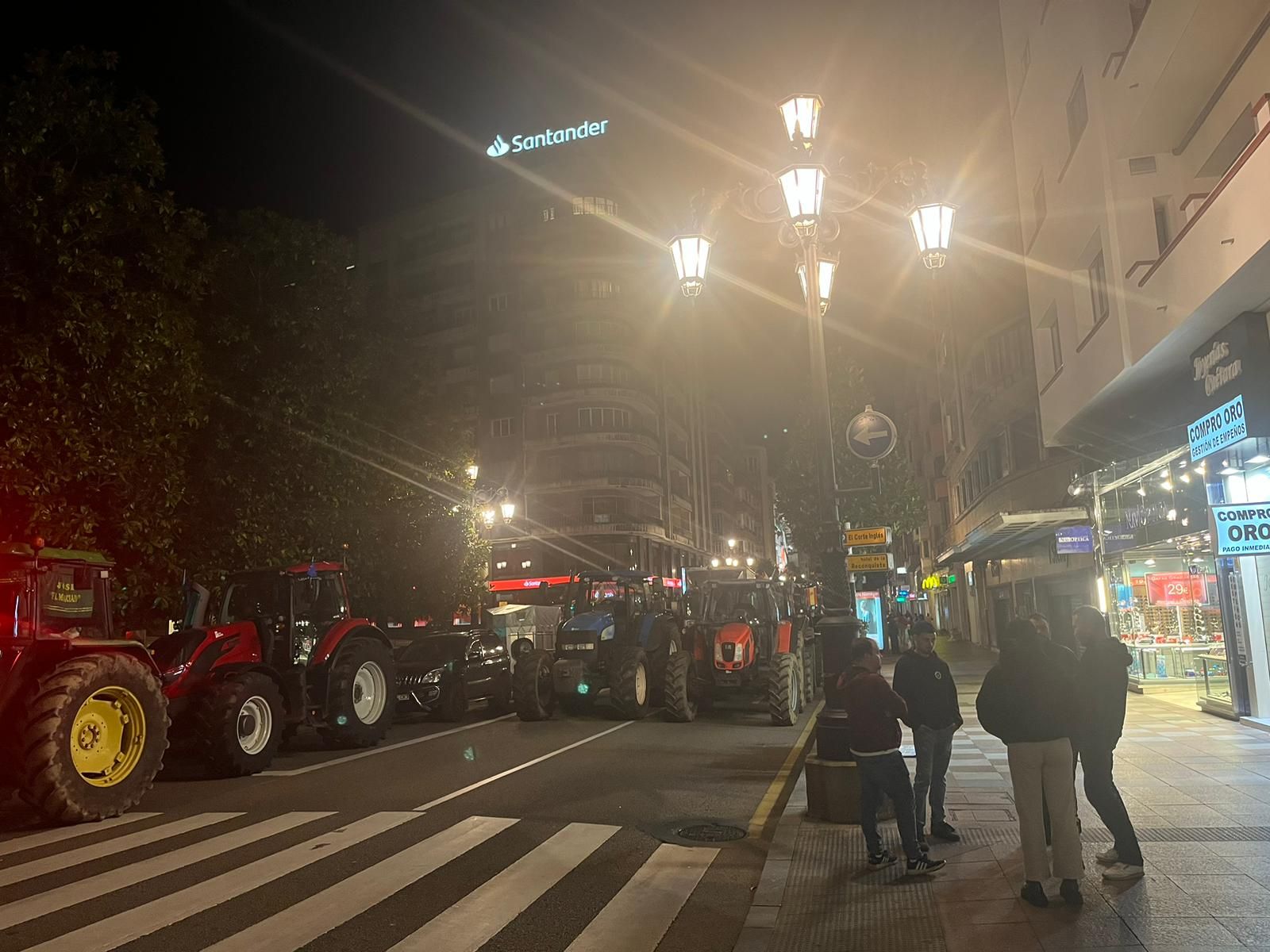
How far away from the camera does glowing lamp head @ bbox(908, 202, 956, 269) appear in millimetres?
9680

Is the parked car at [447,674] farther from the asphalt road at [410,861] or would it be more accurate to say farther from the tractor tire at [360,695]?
the asphalt road at [410,861]

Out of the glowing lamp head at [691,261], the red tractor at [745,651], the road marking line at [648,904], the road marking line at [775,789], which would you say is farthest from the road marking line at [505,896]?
the red tractor at [745,651]

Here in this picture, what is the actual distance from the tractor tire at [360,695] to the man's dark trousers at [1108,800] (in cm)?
1017

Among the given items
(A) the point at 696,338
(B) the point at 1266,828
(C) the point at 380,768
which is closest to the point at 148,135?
(C) the point at 380,768

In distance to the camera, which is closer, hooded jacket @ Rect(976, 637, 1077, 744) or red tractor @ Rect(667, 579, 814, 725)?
hooded jacket @ Rect(976, 637, 1077, 744)

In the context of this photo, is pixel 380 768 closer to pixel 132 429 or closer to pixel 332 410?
pixel 132 429

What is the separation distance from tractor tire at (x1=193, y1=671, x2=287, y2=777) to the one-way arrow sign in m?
8.02

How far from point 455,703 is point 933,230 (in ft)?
39.3

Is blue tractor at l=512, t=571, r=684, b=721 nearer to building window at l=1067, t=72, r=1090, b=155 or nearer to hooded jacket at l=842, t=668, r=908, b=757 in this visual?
hooded jacket at l=842, t=668, r=908, b=757

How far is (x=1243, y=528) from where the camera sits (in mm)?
10945

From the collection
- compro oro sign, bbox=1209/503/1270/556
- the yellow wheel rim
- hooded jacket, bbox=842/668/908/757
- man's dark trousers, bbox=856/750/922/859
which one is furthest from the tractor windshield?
compro oro sign, bbox=1209/503/1270/556

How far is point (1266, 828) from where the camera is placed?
723 centimetres

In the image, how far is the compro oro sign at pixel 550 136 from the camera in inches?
2657

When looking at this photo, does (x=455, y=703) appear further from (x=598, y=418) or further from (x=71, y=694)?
(x=598, y=418)
